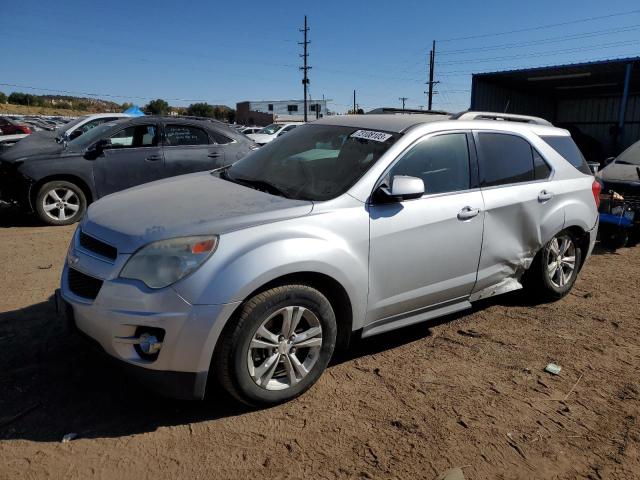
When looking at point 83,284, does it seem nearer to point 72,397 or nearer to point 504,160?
point 72,397

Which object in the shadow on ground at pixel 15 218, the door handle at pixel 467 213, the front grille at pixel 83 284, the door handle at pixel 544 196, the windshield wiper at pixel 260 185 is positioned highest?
the windshield wiper at pixel 260 185

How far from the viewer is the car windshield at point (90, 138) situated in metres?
7.72

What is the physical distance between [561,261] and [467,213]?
5.22ft

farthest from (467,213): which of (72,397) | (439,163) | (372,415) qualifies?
(72,397)

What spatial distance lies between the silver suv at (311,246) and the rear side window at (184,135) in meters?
4.29

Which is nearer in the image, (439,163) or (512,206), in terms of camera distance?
(439,163)

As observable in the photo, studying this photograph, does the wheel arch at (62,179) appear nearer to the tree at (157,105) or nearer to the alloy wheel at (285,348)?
the alloy wheel at (285,348)

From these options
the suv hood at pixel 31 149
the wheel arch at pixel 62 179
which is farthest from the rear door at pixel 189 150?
the suv hood at pixel 31 149

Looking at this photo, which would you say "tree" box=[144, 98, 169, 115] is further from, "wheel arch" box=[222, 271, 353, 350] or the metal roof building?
"wheel arch" box=[222, 271, 353, 350]

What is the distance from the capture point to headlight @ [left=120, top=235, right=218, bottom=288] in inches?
103

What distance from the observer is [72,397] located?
3037mm

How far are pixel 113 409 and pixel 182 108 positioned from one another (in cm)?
10291

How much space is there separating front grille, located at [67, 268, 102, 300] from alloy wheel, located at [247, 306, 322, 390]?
35.2 inches

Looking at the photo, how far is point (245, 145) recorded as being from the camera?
851 centimetres
